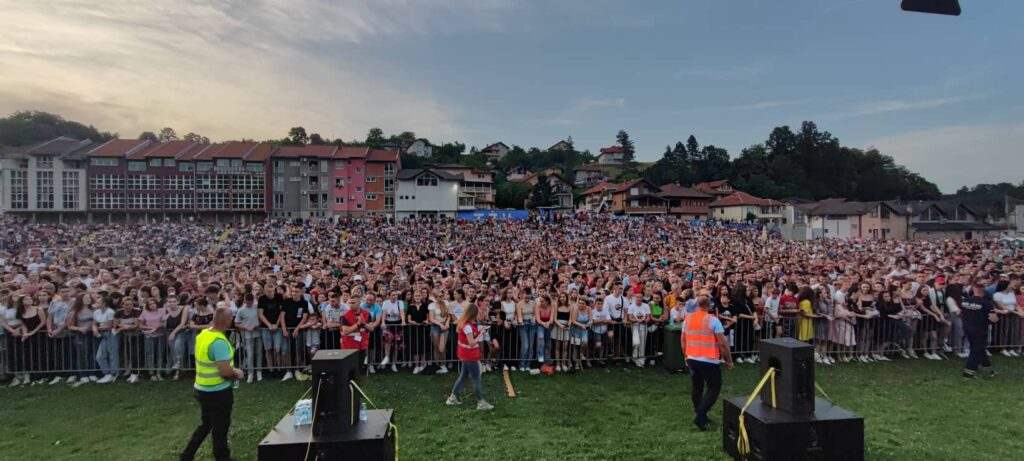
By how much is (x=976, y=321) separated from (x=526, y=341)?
8.07 meters

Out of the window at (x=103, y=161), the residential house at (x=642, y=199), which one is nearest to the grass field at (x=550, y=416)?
the residential house at (x=642, y=199)

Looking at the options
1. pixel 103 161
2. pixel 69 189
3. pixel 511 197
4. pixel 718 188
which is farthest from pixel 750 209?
pixel 69 189

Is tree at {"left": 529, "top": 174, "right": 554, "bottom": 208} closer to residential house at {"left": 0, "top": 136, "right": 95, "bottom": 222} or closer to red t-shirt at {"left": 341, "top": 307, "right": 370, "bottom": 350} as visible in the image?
residential house at {"left": 0, "top": 136, "right": 95, "bottom": 222}

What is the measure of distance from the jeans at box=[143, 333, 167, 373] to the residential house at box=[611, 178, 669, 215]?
72.0 m

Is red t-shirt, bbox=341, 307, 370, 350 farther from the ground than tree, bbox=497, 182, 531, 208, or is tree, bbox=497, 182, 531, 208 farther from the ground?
tree, bbox=497, 182, 531, 208

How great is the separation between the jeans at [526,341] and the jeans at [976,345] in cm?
788

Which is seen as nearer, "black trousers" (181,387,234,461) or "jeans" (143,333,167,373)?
"black trousers" (181,387,234,461)

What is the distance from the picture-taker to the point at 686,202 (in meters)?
78.2

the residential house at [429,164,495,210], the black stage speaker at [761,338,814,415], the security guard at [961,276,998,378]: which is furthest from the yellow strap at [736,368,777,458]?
the residential house at [429,164,495,210]

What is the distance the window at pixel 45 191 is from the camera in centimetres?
6106

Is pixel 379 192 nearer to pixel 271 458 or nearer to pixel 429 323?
pixel 429 323

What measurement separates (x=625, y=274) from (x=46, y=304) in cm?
1298

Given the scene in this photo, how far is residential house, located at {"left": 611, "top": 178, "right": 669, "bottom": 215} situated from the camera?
251 feet

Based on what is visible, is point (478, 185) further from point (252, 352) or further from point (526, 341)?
point (252, 352)
